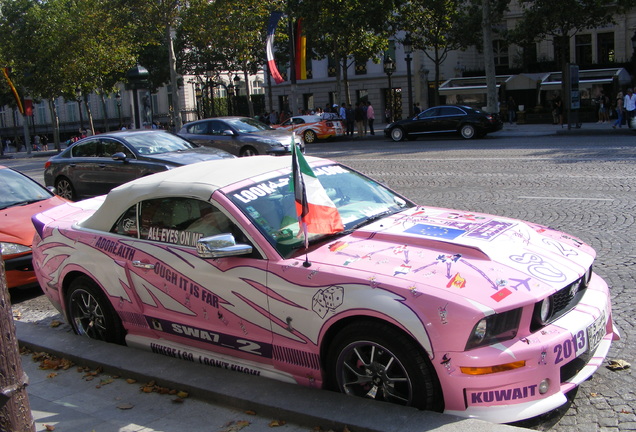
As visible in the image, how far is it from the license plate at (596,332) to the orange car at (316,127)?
27.1 metres

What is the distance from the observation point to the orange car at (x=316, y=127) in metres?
31.0

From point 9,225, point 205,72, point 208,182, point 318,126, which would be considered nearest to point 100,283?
point 208,182

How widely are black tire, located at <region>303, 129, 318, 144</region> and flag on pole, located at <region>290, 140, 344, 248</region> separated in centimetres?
2671

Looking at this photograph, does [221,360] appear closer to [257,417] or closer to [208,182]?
[257,417]

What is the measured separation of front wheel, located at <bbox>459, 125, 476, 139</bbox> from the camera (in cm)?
2602

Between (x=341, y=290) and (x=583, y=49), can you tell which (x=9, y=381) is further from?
(x=583, y=49)

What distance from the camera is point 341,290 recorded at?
3980 mm

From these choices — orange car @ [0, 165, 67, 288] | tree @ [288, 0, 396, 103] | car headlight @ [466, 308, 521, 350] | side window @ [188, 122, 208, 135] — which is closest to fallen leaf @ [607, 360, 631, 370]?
car headlight @ [466, 308, 521, 350]

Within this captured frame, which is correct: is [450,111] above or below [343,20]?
Result: below

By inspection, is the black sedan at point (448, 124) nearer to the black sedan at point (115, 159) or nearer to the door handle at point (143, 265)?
the black sedan at point (115, 159)

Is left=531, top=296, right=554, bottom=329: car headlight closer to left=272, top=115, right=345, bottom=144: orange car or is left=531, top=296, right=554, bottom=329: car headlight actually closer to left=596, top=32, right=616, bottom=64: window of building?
left=272, top=115, right=345, bottom=144: orange car

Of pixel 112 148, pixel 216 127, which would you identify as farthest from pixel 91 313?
pixel 216 127

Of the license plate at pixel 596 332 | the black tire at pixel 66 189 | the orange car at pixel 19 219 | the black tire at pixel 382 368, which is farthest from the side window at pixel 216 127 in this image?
the license plate at pixel 596 332

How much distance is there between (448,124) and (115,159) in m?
16.3
